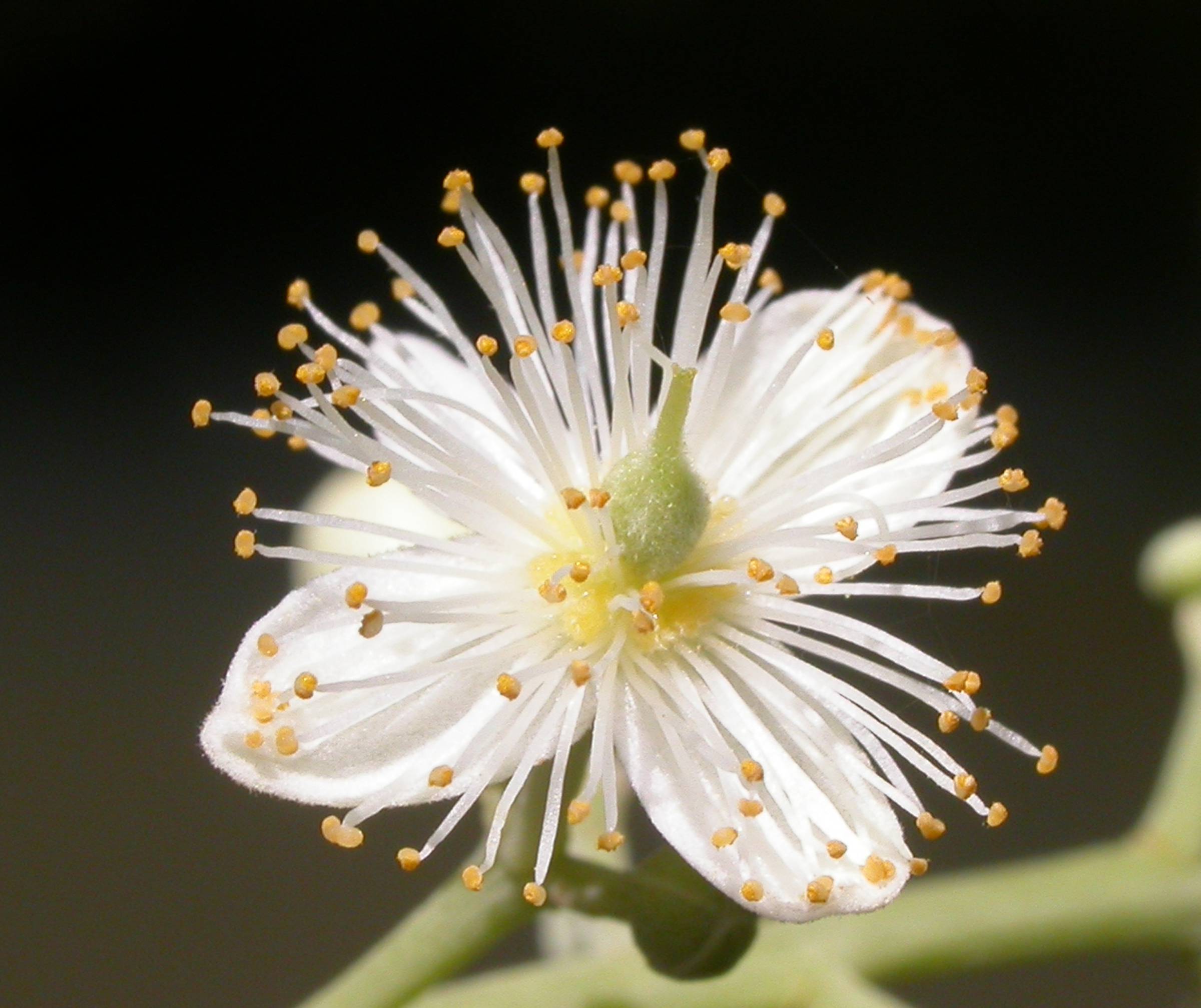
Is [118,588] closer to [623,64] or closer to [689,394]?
[623,64]

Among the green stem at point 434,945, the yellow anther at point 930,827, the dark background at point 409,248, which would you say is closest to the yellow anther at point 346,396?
the green stem at point 434,945

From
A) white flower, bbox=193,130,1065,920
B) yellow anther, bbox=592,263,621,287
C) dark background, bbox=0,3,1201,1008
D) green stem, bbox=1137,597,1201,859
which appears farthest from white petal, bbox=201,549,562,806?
dark background, bbox=0,3,1201,1008

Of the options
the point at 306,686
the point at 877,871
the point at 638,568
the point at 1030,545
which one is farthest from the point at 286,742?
the point at 1030,545

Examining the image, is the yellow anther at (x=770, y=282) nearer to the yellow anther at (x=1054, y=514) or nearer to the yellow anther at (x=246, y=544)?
the yellow anther at (x=1054, y=514)

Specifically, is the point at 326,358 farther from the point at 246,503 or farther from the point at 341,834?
the point at 341,834

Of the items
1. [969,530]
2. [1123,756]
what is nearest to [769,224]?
Result: [969,530]
